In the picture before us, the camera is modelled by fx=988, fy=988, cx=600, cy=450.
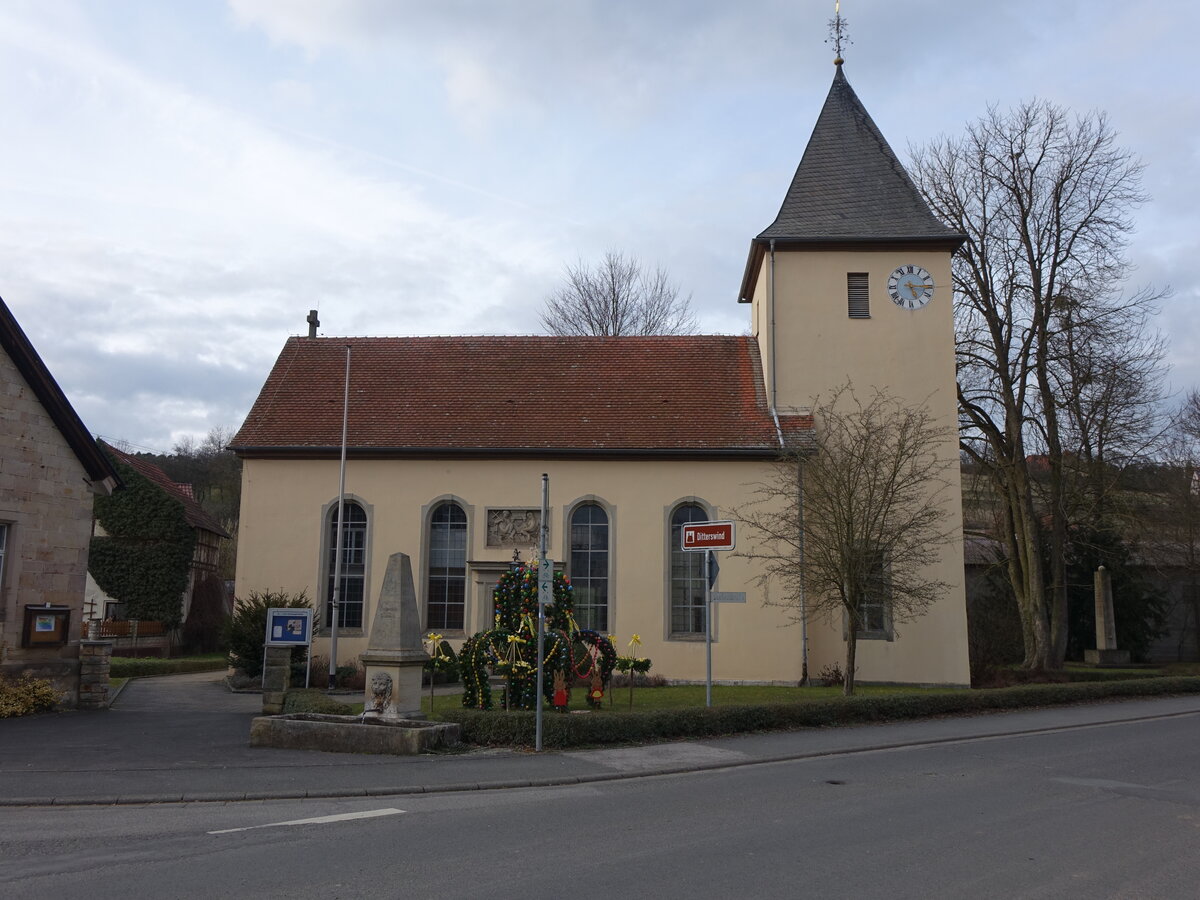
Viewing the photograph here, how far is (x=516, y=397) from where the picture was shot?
24641 mm

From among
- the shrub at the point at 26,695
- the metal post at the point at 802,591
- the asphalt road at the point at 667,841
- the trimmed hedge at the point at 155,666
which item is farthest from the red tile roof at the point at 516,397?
the asphalt road at the point at 667,841

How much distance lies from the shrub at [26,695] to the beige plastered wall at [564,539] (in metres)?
6.48

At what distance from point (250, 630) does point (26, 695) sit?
203 inches

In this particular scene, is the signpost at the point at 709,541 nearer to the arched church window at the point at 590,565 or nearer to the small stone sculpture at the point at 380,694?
Result: the small stone sculpture at the point at 380,694

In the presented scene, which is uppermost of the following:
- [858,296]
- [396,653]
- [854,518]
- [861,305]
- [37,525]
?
[858,296]

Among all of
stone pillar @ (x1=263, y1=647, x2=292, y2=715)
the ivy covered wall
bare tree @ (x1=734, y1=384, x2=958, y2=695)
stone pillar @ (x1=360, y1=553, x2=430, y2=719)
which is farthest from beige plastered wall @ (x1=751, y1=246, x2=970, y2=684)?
the ivy covered wall

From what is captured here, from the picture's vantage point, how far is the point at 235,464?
191 ft

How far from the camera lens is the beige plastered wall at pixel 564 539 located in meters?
22.4

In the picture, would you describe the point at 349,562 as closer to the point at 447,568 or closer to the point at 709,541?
the point at 447,568

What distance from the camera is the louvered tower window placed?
79.3 ft

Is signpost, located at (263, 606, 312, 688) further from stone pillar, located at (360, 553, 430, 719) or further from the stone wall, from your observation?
stone pillar, located at (360, 553, 430, 719)

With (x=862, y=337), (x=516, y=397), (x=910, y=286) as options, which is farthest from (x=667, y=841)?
(x=910, y=286)

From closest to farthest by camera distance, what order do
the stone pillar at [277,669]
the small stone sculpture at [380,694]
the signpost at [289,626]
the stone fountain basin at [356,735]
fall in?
the stone fountain basin at [356,735], the small stone sculpture at [380,694], the stone pillar at [277,669], the signpost at [289,626]

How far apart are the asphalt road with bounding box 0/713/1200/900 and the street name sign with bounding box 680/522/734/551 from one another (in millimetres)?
3762
